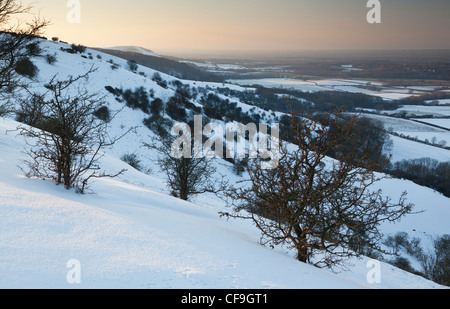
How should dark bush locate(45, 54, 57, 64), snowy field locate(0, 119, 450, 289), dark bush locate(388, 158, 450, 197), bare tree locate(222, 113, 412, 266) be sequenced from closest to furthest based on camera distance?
1. snowy field locate(0, 119, 450, 289)
2. bare tree locate(222, 113, 412, 266)
3. dark bush locate(45, 54, 57, 64)
4. dark bush locate(388, 158, 450, 197)

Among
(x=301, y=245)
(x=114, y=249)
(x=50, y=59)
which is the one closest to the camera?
(x=114, y=249)

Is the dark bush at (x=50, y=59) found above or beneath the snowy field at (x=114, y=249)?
above

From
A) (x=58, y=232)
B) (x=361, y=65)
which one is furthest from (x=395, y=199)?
(x=361, y=65)

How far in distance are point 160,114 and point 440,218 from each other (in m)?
48.3

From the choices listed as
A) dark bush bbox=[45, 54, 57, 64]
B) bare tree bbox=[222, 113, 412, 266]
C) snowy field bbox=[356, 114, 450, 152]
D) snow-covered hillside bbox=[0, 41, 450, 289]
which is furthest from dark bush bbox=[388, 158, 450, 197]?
dark bush bbox=[45, 54, 57, 64]

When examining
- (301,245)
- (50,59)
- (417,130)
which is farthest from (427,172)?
(50,59)

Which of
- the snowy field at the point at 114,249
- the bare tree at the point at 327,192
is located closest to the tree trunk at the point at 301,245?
the bare tree at the point at 327,192

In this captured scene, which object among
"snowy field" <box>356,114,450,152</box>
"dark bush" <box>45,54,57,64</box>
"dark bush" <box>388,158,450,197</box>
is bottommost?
"dark bush" <box>388,158,450,197</box>

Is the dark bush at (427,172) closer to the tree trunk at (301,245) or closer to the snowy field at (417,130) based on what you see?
the snowy field at (417,130)

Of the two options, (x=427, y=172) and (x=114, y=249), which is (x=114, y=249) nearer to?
(x=114, y=249)

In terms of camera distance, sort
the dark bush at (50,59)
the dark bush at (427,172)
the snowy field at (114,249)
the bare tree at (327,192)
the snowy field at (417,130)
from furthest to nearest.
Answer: the snowy field at (417,130) → the dark bush at (427,172) → the dark bush at (50,59) → the bare tree at (327,192) → the snowy field at (114,249)

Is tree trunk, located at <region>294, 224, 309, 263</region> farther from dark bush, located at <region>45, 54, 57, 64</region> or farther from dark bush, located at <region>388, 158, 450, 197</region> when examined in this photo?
dark bush, located at <region>45, 54, 57, 64</region>

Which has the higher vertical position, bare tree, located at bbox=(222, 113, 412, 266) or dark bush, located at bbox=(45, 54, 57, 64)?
dark bush, located at bbox=(45, 54, 57, 64)
